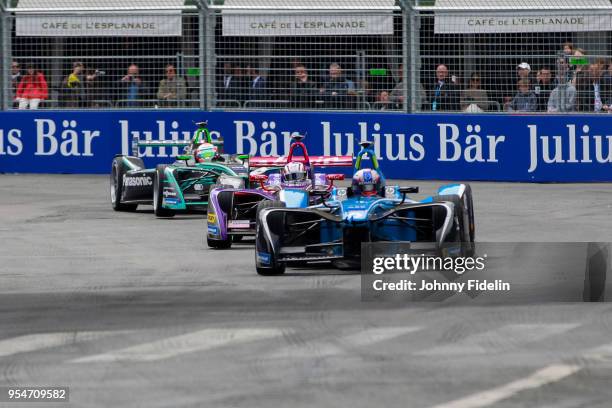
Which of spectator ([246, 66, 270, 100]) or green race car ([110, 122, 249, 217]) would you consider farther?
spectator ([246, 66, 270, 100])

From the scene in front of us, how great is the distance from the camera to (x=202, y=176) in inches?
693

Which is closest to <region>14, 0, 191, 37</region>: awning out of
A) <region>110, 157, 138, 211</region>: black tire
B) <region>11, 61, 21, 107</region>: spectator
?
<region>11, 61, 21, 107</region>: spectator

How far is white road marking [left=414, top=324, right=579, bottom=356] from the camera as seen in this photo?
838cm

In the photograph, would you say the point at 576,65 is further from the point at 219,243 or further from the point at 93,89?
the point at 219,243

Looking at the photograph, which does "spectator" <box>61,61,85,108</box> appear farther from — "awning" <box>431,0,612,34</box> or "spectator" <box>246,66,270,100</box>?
"awning" <box>431,0,612,34</box>

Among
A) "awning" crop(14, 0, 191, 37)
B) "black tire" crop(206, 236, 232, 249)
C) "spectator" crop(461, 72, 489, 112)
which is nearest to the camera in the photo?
"black tire" crop(206, 236, 232, 249)

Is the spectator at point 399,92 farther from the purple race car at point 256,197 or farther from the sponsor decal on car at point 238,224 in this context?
the sponsor decal on car at point 238,224

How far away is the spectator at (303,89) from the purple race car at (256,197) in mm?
7265

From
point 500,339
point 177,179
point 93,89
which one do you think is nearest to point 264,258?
point 500,339

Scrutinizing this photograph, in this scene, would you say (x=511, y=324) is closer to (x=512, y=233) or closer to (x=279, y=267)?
(x=279, y=267)

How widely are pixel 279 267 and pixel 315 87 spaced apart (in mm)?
11565

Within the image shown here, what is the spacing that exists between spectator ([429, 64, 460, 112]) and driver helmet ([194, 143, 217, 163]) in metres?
5.46

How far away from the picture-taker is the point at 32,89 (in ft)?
79.7

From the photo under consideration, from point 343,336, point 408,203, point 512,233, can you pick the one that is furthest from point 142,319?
point 512,233
